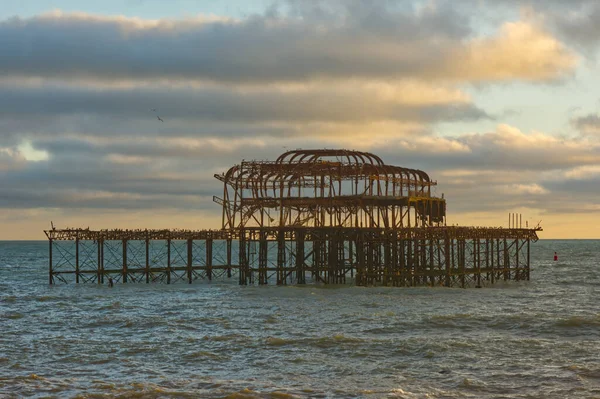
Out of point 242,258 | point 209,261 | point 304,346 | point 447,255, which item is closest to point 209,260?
point 209,261

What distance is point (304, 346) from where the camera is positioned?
31953 millimetres

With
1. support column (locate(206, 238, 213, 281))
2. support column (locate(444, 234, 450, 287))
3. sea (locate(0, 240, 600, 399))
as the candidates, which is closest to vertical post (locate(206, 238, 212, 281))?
support column (locate(206, 238, 213, 281))

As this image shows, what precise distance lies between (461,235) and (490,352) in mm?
27682

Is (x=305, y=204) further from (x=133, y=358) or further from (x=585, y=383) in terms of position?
(x=585, y=383)

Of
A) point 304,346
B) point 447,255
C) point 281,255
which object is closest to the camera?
point 304,346

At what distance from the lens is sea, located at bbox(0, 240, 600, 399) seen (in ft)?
82.2

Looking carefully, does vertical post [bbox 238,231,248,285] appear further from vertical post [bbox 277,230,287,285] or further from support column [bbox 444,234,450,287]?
support column [bbox 444,234,450,287]

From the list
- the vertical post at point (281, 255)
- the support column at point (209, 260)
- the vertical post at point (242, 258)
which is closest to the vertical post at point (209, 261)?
the support column at point (209, 260)

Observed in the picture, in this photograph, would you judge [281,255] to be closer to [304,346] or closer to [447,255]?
[447,255]

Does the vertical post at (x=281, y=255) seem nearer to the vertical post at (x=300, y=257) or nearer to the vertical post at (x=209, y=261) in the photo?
the vertical post at (x=300, y=257)

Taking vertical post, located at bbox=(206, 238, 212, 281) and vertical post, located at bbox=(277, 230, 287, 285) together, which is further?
vertical post, located at bbox=(206, 238, 212, 281)

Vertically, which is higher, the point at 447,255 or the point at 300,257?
the point at 447,255

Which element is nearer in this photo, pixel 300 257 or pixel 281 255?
pixel 300 257

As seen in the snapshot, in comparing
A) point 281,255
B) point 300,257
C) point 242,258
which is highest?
point 281,255
